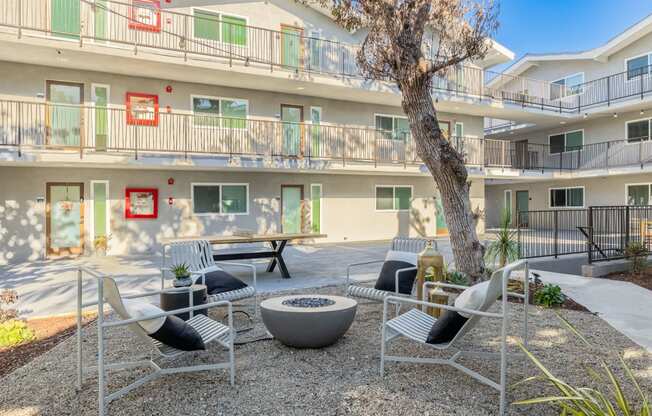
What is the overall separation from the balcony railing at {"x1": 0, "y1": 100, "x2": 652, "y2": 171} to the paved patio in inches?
116

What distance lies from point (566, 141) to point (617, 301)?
1785cm

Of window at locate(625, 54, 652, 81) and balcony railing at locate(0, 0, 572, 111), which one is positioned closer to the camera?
balcony railing at locate(0, 0, 572, 111)

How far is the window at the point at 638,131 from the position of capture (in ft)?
59.0

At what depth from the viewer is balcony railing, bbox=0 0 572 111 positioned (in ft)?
34.2

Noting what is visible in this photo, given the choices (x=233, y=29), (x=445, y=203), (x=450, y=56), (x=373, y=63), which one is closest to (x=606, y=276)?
(x=445, y=203)

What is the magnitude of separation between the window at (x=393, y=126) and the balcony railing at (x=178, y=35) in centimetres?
190

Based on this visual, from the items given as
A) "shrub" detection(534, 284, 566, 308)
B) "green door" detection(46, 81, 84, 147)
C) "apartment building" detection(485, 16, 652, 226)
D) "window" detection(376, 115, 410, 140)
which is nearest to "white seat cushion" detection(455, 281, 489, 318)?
"shrub" detection(534, 284, 566, 308)

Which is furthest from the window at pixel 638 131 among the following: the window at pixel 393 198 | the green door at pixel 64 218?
the green door at pixel 64 218

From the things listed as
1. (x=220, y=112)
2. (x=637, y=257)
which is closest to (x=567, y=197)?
(x=637, y=257)

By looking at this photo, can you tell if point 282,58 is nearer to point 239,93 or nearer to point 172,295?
point 239,93

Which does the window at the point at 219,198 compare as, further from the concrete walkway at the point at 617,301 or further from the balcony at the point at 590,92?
the balcony at the point at 590,92

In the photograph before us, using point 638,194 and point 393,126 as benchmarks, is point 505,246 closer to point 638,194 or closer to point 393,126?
point 393,126

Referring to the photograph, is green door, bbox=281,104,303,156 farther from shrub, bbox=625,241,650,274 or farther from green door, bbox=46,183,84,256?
shrub, bbox=625,241,650,274

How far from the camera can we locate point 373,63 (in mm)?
6750
